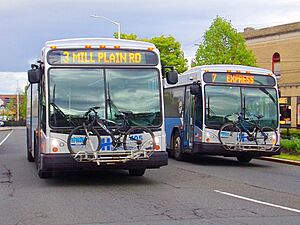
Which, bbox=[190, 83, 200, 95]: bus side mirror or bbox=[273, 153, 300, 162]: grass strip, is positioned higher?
bbox=[190, 83, 200, 95]: bus side mirror

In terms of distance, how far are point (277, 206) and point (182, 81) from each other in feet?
32.5

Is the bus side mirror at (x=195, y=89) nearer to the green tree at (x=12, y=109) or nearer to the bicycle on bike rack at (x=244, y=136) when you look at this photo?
the bicycle on bike rack at (x=244, y=136)

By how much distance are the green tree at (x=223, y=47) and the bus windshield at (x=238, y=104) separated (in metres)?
20.8

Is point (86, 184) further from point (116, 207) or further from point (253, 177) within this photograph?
point (253, 177)

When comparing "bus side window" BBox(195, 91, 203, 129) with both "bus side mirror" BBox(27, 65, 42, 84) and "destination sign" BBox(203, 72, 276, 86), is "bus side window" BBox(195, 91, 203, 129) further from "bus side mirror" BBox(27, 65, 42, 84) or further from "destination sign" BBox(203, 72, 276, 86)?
"bus side mirror" BBox(27, 65, 42, 84)

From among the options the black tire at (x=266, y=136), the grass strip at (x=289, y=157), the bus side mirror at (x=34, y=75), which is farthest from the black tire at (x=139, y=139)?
the grass strip at (x=289, y=157)

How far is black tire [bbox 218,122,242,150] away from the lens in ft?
55.4

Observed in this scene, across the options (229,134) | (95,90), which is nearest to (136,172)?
(95,90)

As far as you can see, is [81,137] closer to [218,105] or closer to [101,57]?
[101,57]

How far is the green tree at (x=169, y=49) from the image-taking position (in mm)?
50438

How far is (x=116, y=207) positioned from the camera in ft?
31.5

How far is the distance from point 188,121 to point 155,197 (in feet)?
25.8

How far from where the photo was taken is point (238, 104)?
17.2 metres

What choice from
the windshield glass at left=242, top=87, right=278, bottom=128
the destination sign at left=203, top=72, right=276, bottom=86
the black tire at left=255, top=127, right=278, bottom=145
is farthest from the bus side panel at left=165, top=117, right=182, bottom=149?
the black tire at left=255, top=127, right=278, bottom=145
